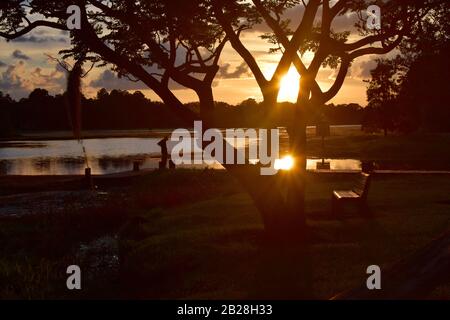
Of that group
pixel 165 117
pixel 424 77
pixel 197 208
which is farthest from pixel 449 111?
pixel 165 117

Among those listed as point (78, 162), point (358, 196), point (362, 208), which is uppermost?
point (358, 196)

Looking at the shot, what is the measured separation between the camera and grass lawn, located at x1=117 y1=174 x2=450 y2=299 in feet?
29.8

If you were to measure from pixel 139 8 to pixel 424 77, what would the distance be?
160 feet

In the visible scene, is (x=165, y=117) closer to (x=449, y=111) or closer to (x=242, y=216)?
(x=449, y=111)

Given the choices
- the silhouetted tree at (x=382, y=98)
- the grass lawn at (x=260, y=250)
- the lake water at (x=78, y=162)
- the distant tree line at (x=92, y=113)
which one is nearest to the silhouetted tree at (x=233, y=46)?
the grass lawn at (x=260, y=250)

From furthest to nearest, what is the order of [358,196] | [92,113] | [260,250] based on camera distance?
[92,113]
[358,196]
[260,250]

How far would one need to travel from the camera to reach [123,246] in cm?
1417

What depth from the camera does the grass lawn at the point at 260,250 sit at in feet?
29.8

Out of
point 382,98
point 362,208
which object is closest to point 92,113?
point 382,98

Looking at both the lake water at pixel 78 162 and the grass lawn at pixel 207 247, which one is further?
the lake water at pixel 78 162

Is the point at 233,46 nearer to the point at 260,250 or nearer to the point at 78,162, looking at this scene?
the point at 260,250

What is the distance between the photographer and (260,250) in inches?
450

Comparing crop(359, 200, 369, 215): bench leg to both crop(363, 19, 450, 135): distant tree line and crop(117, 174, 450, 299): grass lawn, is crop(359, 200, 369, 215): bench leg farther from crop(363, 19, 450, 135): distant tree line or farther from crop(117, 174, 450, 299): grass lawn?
crop(363, 19, 450, 135): distant tree line

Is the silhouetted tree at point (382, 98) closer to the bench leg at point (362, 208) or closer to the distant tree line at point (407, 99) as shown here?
the distant tree line at point (407, 99)
